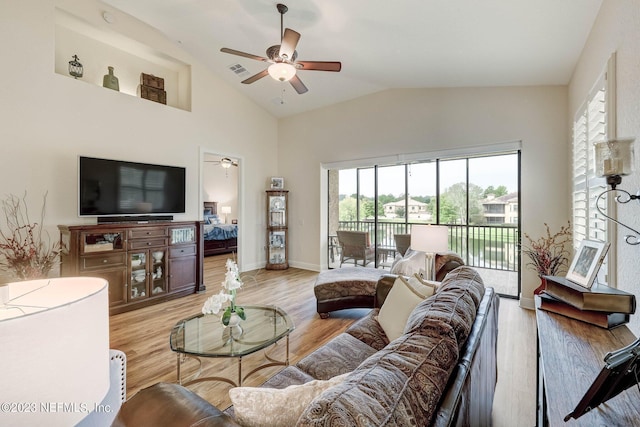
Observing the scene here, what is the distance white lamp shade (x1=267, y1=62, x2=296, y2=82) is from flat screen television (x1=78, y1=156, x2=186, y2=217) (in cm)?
252

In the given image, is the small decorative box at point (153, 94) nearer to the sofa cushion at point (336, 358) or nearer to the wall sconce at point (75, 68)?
the wall sconce at point (75, 68)

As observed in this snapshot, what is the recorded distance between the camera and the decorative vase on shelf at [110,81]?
397 centimetres

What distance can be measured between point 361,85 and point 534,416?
15.4 feet

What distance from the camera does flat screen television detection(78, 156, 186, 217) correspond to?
3.61 meters

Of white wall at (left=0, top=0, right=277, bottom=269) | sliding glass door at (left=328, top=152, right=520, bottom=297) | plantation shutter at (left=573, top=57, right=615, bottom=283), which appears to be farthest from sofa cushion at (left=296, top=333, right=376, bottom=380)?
white wall at (left=0, top=0, right=277, bottom=269)

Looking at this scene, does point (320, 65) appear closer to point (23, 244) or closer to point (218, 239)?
point (23, 244)

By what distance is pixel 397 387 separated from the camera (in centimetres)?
82

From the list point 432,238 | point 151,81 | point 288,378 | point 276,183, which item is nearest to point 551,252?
point 432,238

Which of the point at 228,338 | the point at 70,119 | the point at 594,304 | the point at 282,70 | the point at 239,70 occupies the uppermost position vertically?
the point at 239,70

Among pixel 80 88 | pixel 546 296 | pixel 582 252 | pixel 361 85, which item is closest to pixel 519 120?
pixel 361 85

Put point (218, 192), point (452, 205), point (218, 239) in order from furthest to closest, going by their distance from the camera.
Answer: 1. point (218, 192)
2. point (218, 239)
3. point (452, 205)

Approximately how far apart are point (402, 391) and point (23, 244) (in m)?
4.46

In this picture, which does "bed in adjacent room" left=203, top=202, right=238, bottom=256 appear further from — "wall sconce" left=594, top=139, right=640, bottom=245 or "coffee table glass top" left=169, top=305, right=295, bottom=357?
"wall sconce" left=594, top=139, right=640, bottom=245

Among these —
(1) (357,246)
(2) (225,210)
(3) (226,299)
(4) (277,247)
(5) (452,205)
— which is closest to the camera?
(3) (226,299)
